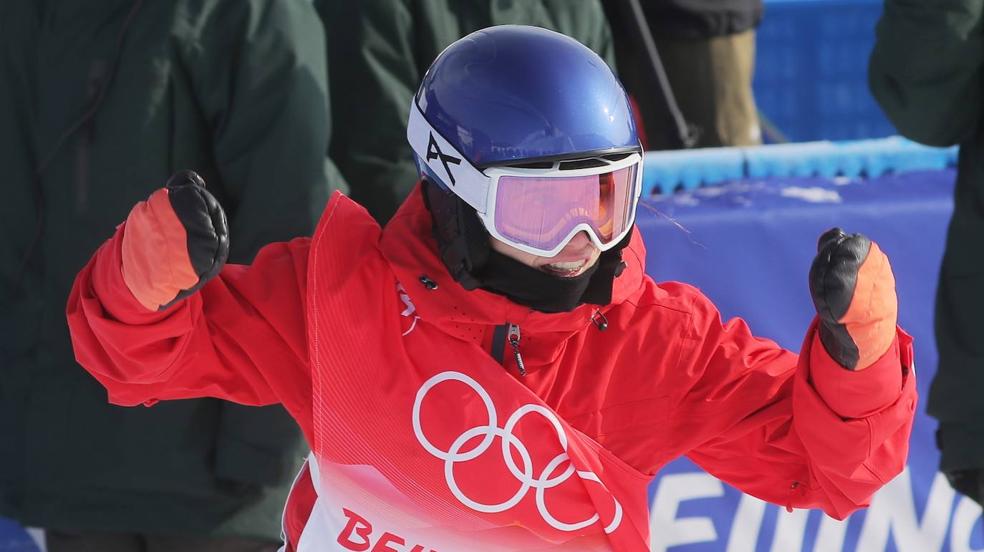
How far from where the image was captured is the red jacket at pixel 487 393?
106 inches

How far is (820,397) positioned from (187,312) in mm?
1083

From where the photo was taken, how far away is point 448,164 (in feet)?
9.06

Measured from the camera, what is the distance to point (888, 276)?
8.38ft

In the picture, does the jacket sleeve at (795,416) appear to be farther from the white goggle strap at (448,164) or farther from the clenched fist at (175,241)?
the clenched fist at (175,241)

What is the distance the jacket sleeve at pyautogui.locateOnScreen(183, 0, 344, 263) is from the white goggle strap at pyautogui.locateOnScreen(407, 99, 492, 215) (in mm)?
759

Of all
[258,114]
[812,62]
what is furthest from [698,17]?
[812,62]

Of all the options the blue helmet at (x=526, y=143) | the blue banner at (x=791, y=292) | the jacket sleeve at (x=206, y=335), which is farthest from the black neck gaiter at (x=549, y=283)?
Answer: the blue banner at (x=791, y=292)

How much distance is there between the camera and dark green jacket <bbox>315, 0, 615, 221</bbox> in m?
3.96

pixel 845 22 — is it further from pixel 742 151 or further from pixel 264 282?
pixel 264 282

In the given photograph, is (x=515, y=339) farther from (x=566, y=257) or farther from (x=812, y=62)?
(x=812, y=62)

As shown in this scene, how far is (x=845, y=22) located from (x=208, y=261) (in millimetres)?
5477

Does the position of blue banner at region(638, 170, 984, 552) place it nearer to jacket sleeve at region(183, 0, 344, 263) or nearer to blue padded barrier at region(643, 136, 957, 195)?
blue padded barrier at region(643, 136, 957, 195)

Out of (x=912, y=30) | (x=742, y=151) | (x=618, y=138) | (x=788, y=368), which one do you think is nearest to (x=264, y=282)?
(x=618, y=138)

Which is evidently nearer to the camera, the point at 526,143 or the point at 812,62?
the point at 526,143
